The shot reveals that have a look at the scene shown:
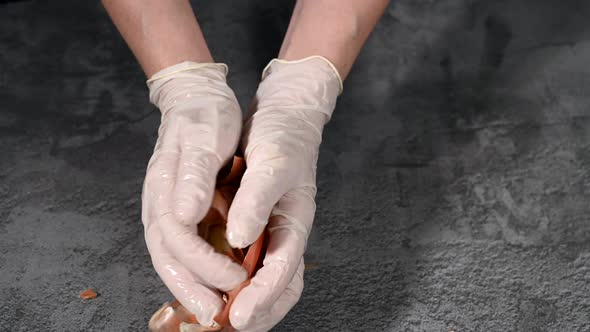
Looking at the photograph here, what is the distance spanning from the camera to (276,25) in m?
2.10

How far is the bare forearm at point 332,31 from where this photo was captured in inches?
57.7

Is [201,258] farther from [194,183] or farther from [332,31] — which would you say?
[332,31]

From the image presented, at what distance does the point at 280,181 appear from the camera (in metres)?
1.21

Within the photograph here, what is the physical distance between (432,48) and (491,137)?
41 cm

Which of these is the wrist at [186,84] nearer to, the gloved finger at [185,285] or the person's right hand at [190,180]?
the person's right hand at [190,180]

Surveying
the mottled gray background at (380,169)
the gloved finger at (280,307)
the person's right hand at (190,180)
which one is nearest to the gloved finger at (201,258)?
the person's right hand at (190,180)

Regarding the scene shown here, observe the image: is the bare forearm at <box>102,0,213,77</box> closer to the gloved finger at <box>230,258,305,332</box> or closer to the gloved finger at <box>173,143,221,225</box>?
the gloved finger at <box>173,143,221,225</box>

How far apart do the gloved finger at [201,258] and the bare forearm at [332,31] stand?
21.0 inches

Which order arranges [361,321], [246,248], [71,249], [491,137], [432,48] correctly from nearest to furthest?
[246,248] → [361,321] → [71,249] → [491,137] → [432,48]

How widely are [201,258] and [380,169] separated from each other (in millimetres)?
687

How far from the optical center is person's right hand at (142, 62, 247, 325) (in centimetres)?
114

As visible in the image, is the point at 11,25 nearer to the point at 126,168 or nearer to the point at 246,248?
the point at 126,168

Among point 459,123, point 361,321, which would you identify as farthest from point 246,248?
point 459,123

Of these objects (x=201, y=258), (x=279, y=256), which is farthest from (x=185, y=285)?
(x=279, y=256)
